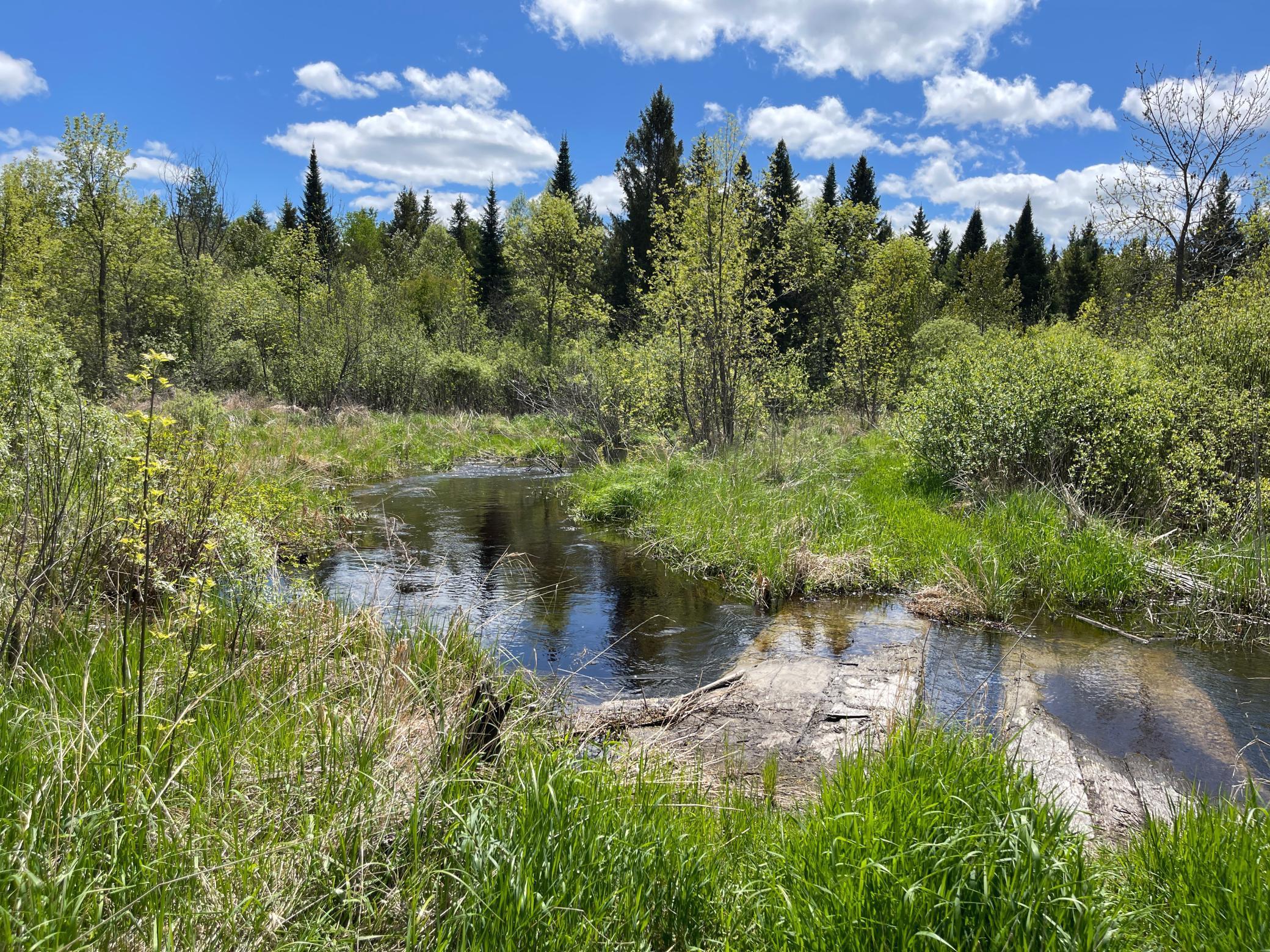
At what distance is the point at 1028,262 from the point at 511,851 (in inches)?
2342

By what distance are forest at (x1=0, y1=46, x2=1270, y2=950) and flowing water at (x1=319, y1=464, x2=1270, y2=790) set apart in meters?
0.50

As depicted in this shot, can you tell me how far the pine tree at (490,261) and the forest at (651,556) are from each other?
83.2 ft

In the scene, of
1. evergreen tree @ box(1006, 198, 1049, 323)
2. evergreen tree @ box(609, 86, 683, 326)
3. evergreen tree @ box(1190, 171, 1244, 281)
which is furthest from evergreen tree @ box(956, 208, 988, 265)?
evergreen tree @ box(1190, 171, 1244, 281)

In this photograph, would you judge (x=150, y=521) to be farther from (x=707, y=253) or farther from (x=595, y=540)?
(x=707, y=253)

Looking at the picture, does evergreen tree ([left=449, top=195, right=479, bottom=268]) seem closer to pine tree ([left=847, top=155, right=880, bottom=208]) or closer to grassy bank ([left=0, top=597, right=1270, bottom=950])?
pine tree ([left=847, top=155, right=880, bottom=208])

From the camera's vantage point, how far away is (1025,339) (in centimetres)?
1155

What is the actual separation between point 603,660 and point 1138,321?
19488 mm

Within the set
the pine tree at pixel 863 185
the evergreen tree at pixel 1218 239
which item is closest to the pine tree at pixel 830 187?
the pine tree at pixel 863 185

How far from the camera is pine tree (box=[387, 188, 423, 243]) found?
58.5 m

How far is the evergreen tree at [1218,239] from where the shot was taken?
1678 cm

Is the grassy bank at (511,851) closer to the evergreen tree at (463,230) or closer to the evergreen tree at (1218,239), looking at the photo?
the evergreen tree at (1218,239)

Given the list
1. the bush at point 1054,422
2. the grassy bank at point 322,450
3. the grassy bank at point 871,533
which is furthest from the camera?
the grassy bank at point 322,450

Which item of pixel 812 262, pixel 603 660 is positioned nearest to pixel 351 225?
pixel 812 262

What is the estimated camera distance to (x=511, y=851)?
2.47 metres
